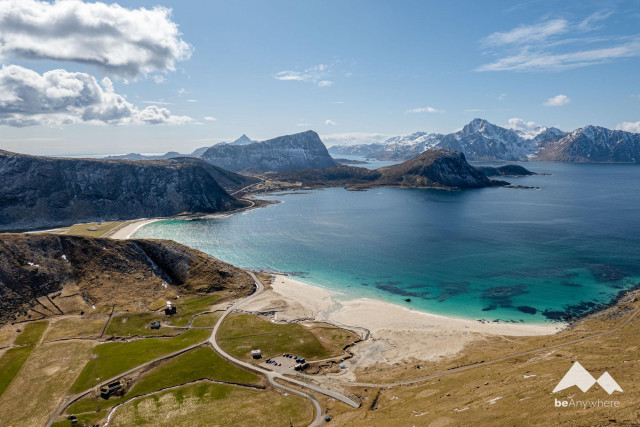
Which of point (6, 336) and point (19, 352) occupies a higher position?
point (6, 336)

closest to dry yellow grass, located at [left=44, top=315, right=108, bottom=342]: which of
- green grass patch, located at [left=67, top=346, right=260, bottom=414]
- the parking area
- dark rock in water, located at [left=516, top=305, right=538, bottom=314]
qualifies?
green grass patch, located at [left=67, top=346, right=260, bottom=414]

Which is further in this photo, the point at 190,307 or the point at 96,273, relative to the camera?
the point at 96,273

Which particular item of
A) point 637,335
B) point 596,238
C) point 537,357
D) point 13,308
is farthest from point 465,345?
point 596,238

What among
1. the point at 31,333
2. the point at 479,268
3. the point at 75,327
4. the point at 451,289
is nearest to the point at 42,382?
the point at 75,327

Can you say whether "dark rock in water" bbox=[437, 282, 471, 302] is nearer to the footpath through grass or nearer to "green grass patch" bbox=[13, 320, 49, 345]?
the footpath through grass

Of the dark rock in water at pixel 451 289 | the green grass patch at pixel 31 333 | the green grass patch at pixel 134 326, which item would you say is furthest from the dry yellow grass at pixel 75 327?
the dark rock in water at pixel 451 289

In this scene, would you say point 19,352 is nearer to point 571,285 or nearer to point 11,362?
point 11,362
